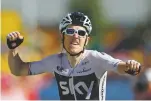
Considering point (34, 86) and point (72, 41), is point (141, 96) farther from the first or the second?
point (72, 41)

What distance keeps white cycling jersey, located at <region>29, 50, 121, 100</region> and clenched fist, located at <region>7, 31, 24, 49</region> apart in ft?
1.02

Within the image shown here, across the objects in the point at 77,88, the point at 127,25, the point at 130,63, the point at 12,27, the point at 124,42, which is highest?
the point at 130,63

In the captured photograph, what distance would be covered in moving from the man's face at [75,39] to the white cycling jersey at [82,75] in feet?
0.53

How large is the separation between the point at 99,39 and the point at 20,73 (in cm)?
2203

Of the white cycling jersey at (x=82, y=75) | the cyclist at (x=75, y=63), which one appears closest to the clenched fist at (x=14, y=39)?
the cyclist at (x=75, y=63)

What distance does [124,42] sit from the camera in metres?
23.6

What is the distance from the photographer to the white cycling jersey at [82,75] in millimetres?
4895

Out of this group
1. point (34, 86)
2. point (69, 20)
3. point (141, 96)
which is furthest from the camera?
point (34, 86)

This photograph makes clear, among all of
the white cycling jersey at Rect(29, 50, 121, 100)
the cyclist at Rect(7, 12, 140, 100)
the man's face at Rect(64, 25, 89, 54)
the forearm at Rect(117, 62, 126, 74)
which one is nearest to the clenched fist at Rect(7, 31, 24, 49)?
the cyclist at Rect(7, 12, 140, 100)

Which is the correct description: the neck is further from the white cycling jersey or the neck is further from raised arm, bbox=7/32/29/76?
raised arm, bbox=7/32/29/76

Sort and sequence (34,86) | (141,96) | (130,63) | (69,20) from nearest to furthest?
1. (130,63)
2. (69,20)
3. (141,96)
4. (34,86)

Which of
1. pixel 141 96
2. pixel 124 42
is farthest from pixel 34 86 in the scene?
pixel 124 42

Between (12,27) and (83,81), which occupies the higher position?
(83,81)

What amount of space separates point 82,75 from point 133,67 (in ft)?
2.00
